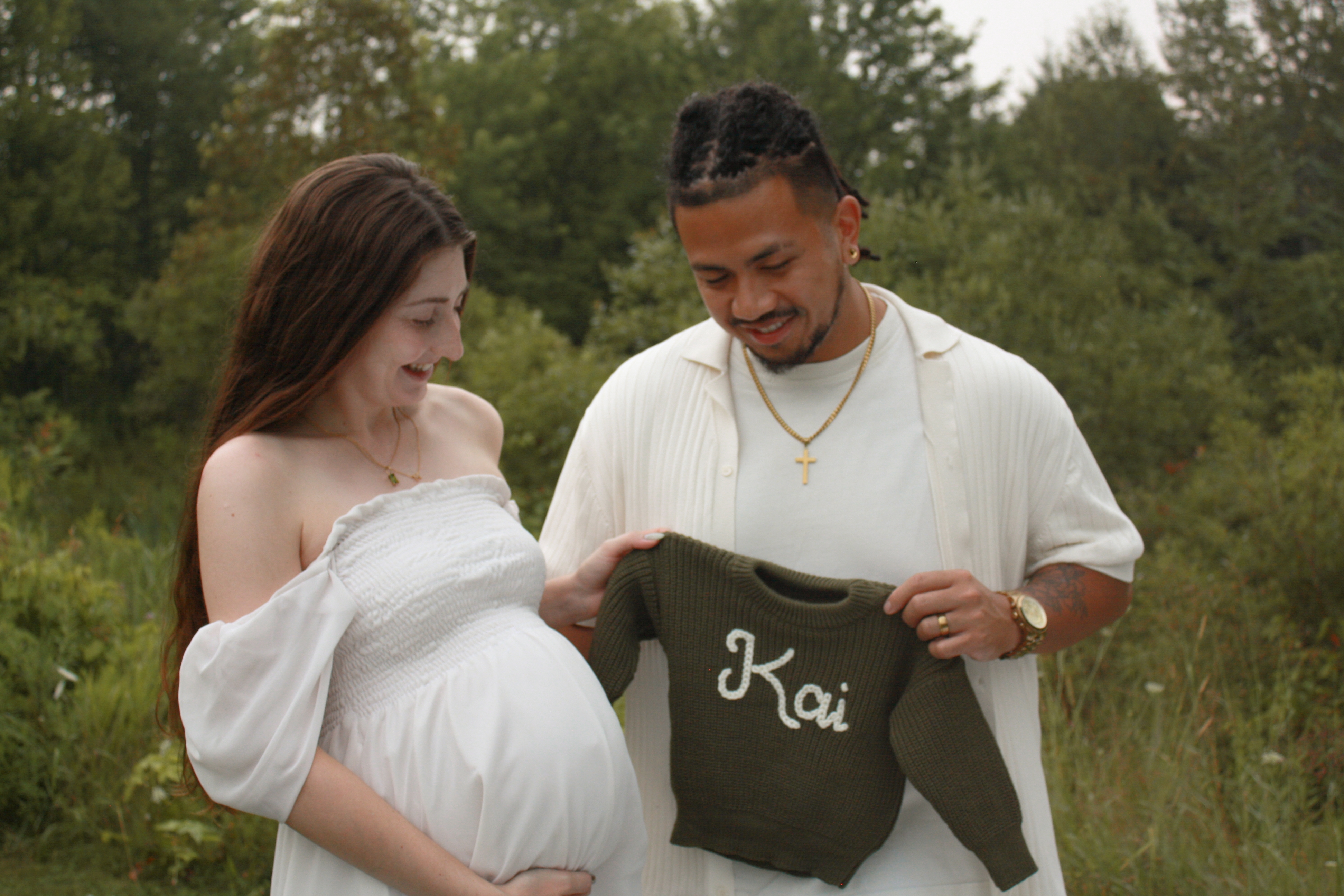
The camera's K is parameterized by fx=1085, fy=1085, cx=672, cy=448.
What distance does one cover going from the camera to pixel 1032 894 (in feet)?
6.87

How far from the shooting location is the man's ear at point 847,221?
224 cm

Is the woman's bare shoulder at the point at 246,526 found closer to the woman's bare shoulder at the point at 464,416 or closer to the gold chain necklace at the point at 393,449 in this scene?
the gold chain necklace at the point at 393,449

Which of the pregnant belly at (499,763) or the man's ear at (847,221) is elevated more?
the man's ear at (847,221)

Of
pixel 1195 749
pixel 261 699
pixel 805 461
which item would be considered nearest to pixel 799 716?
pixel 805 461

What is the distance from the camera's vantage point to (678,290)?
880cm

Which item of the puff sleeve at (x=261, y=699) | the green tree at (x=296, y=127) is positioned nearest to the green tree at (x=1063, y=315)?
the green tree at (x=296, y=127)

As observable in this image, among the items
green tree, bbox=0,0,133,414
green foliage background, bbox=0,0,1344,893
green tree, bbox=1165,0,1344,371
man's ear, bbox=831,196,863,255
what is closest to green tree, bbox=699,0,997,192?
green foliage background, bbox=0,0,1344,893

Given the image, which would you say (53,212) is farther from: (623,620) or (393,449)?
(623,620)

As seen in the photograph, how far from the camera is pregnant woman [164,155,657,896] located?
5.43ft

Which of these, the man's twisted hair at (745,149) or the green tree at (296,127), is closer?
the man's twisted hair at (745,149)

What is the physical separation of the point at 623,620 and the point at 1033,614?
79cm

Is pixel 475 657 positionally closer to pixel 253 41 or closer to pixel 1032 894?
pixel 1032 894

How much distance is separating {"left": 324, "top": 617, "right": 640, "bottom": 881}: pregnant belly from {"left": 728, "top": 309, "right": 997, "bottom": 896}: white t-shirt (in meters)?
0.51

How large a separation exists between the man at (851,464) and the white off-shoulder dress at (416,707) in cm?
45
